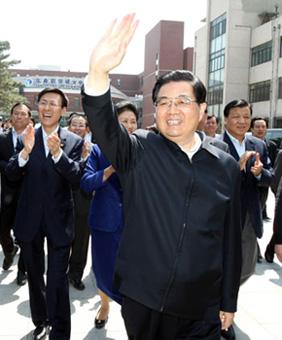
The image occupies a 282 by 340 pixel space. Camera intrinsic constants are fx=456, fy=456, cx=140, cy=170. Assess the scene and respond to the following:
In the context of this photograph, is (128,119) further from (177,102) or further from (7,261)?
(7,261)

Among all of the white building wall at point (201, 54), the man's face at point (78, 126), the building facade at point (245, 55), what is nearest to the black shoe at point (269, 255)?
the man's face at point (78, 126)

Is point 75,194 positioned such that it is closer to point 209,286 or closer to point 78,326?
point 78,326

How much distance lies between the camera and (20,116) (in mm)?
5031

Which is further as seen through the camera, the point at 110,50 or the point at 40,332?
the point at 40,332

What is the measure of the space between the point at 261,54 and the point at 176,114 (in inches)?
1408

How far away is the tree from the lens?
144ft

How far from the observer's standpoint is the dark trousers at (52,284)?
3.18 m

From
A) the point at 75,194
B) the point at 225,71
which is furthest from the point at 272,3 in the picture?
the point at 75,194

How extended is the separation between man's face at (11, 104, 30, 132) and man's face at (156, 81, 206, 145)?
10.6ft

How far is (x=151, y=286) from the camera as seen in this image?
1.99 m

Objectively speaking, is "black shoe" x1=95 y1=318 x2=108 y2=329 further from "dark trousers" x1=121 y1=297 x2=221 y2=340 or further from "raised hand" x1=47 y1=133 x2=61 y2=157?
"dark trousers" x1=121 y1=297 x2=221 y2=340

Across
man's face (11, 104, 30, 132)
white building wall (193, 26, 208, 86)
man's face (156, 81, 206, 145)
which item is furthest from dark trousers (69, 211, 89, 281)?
white building wall (193, 26, 208, 86)

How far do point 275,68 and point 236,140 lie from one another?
102ft

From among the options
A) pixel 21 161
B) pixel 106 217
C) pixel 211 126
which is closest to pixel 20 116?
pixel 21 161
